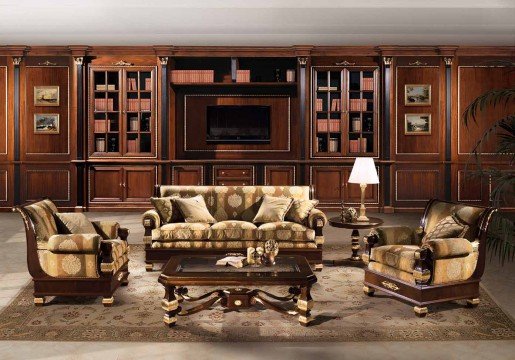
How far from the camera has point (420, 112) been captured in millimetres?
9484

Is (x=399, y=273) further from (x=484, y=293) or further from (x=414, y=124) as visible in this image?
(x=414, y=124)

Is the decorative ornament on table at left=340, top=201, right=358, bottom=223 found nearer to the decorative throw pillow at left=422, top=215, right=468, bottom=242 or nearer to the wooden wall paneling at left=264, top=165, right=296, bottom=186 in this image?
the decorative throw pillow at left=422, top=215, right=468, bottom=242

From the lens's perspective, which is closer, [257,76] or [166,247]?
[166,247]

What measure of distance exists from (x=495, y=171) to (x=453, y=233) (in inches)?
22.1

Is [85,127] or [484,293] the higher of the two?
[85,127]

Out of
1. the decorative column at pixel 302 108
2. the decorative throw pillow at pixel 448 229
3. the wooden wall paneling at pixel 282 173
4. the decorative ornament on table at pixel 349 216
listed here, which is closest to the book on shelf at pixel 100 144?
the wooden wall paneling at pixel 282 173

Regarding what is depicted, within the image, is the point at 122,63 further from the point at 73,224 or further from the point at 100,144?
the point at 73,224

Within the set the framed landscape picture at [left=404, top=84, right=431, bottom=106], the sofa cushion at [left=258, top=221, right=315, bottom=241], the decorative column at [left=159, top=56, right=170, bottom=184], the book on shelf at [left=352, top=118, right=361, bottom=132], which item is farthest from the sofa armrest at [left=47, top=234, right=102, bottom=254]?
the framed landscape picture at [left=404, top=84, right=431, bottom=106]

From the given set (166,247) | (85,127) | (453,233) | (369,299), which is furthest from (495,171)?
(85,127)

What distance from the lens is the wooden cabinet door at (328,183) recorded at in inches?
373

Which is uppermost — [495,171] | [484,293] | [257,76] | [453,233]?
Answer: [257,76]

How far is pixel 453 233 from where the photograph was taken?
431 cm

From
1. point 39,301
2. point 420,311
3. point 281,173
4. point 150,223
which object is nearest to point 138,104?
point 281,173

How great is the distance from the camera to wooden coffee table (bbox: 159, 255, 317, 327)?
369 centimetres
